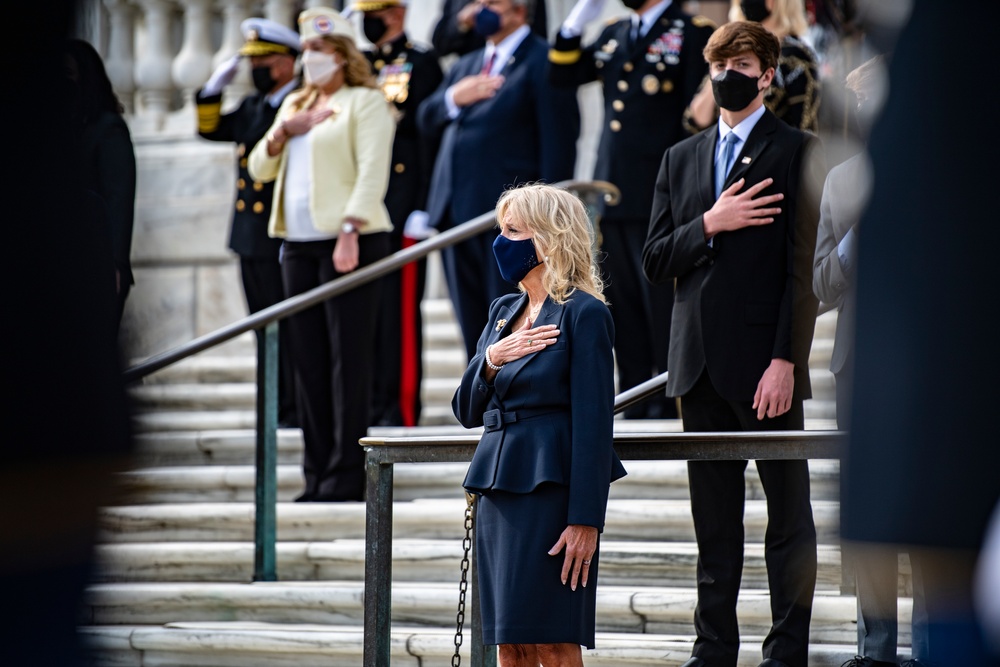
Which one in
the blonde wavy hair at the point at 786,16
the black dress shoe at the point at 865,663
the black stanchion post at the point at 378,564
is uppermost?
the blonde wavy hair at the point at 786,16

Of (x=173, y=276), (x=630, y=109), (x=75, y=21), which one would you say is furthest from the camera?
(x=173, y=276)

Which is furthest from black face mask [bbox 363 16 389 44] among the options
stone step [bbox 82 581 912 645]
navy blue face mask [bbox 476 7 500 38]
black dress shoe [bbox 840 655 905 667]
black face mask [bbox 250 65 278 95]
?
black dress shoe [bbox 840 655 905 667]

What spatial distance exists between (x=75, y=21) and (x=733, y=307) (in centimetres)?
289

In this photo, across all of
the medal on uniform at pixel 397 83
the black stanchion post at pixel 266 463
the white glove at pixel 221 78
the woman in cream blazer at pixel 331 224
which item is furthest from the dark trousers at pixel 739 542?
the white glove at pixel 221 78

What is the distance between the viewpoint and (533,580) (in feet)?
11.6

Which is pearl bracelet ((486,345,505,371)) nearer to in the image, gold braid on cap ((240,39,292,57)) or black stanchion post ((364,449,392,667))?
black stanchion post ((364,449,392,667))

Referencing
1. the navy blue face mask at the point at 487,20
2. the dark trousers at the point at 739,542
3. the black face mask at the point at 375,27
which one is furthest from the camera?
the black face mask at the point at 375,27

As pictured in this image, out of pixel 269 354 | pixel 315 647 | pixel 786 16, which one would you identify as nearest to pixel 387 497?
pixel 315 647

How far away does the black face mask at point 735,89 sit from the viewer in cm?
430

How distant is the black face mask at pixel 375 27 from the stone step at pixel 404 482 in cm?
209

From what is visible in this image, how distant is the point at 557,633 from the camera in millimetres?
3508

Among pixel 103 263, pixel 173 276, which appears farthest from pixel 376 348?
pixel 103 263

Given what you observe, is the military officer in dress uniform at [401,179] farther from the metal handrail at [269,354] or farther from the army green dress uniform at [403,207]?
the metal handrail at [269,354]

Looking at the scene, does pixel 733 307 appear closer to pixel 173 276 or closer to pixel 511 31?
pixel 511 31
